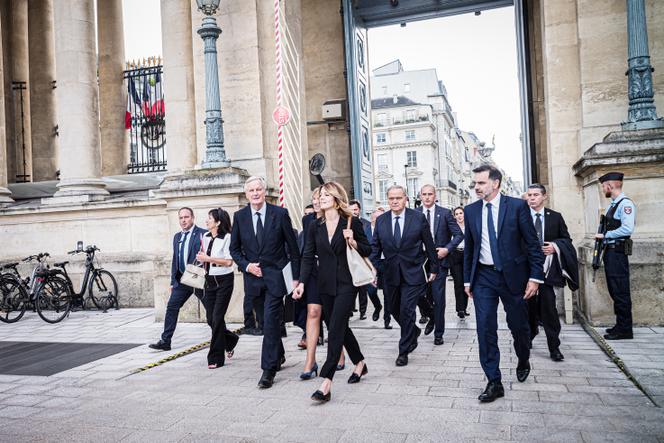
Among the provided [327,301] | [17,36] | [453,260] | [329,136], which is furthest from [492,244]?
[17,36]

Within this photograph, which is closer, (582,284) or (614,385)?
(614,385)

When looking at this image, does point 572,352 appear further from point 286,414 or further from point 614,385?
point 286,414

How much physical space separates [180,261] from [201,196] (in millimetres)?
2398

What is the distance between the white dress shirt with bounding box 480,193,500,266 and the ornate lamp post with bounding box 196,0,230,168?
18.2ft

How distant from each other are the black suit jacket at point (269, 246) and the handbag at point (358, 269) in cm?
85

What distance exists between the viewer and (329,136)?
16.1m

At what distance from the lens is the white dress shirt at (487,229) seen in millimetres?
5254

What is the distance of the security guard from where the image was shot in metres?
6.92

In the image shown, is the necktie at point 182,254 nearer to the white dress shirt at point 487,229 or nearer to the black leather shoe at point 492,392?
the white dress shirt at point 487,229

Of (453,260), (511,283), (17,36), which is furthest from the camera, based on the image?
(17,36)

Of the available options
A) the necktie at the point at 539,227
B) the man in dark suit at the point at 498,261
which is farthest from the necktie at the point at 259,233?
the necktie at the point at 539,227

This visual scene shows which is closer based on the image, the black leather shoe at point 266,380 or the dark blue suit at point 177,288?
the black leather shoe at point 266,380

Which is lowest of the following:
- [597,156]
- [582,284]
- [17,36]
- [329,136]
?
[582,284]

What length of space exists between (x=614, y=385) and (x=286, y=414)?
2.84 metres
